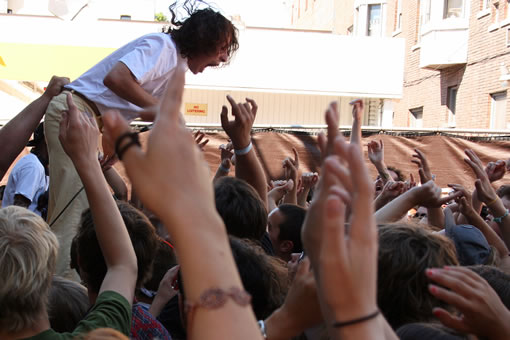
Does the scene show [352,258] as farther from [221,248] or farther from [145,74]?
[145,74]

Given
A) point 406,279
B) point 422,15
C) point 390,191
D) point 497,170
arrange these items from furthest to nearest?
point 422,15
point 497,170
point 390,191
point 406,279

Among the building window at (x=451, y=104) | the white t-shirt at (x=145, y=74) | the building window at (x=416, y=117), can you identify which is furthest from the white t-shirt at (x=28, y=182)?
the building window at (x=416, y=117)

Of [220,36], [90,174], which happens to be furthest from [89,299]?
[220,36]

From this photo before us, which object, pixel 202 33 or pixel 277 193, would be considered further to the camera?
pixel 277 193

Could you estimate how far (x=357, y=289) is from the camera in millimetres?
907

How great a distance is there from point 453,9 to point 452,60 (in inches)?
65.0

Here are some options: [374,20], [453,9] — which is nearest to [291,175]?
[453,9]

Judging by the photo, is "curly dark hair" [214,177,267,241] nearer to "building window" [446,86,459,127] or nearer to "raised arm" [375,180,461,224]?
"raised arm" [375,180,461,224]

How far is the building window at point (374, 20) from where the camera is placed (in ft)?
66.0

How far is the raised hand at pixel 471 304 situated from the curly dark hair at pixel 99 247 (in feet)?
4.10

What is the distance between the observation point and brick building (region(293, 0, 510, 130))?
43.9 feet

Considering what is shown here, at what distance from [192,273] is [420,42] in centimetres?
1738

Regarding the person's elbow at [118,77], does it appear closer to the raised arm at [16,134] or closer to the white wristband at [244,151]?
the raised arm at [16,134]

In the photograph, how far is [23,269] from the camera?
58.3 inches
